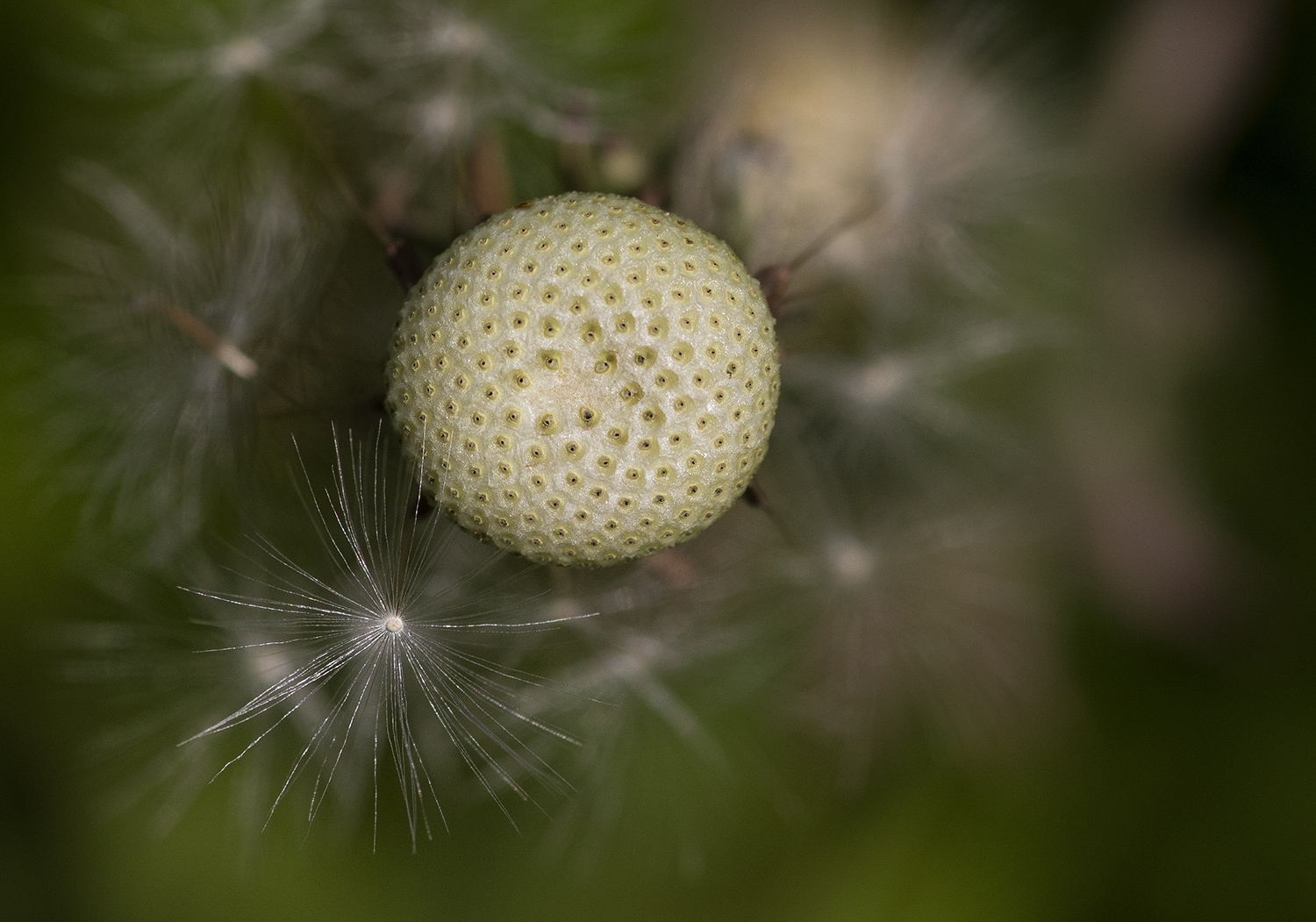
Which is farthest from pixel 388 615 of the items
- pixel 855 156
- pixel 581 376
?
pixel 855 156

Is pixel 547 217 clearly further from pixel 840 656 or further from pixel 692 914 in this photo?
pixel 692 914

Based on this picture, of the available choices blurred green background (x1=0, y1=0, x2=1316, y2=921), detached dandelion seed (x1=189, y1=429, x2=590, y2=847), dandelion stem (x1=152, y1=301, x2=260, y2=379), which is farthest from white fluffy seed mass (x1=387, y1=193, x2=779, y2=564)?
blurred green background (x1=0, y1=0, x2=1316, y2=921)

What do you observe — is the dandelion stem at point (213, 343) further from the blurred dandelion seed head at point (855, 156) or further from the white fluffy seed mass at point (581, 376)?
the blurred dandelion seed head at point (855, 156)

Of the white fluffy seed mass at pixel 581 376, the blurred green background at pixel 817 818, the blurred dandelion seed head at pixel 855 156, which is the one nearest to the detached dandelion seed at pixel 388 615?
the white fluffy seed mass at pixel 581 376

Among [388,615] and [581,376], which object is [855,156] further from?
[388,615]

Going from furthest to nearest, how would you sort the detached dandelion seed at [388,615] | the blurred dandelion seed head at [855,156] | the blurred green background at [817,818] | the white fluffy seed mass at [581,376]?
1. the blurred green background at [817,818]
2. the blurred dandelion seed head at [855,156]
3. the detached dandelion seed at [388,615]
4. the white fluffy seed mass at [581,376]

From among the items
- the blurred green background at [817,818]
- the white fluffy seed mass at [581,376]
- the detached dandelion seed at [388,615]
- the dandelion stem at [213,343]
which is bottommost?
the blurred green background at [817,818]
